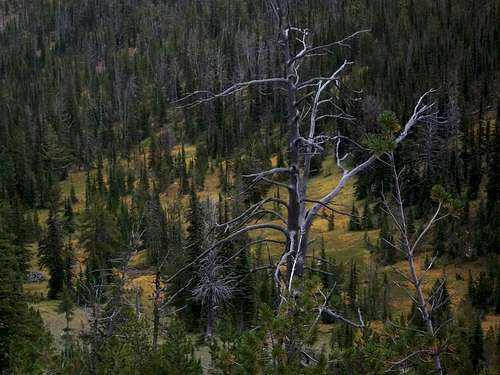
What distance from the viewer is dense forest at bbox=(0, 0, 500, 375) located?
22.2 ft

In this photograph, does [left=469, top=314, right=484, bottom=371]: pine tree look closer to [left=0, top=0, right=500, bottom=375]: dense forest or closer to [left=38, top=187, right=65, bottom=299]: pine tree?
Result: [left=0, top=0, right=500, bottom=375]: dense forest

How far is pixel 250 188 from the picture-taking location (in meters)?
6.70

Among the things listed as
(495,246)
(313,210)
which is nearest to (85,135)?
(495,246)

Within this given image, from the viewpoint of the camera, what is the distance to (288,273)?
6.22 meters

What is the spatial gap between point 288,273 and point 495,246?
4671cm

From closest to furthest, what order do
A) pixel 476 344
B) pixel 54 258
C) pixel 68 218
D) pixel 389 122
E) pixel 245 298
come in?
pixel 389 122
pixel 476 344
pixel 245 298
pixel 54 258
pixel 68 218

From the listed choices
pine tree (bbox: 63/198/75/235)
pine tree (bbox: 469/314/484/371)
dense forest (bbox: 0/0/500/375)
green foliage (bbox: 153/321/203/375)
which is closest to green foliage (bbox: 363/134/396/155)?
dense forest (bbox: 0/0/500/375)

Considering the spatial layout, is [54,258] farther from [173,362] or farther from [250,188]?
[250,188]

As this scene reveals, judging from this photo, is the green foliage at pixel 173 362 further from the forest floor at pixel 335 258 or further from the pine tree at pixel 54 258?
the pine tree at pixel 54 258

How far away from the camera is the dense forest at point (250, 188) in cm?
677

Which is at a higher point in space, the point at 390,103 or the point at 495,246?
the point at 390,103

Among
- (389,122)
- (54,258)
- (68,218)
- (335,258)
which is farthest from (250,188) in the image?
(68,218)

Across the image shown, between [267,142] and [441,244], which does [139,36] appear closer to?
[267,142]

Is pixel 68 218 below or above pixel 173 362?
below
